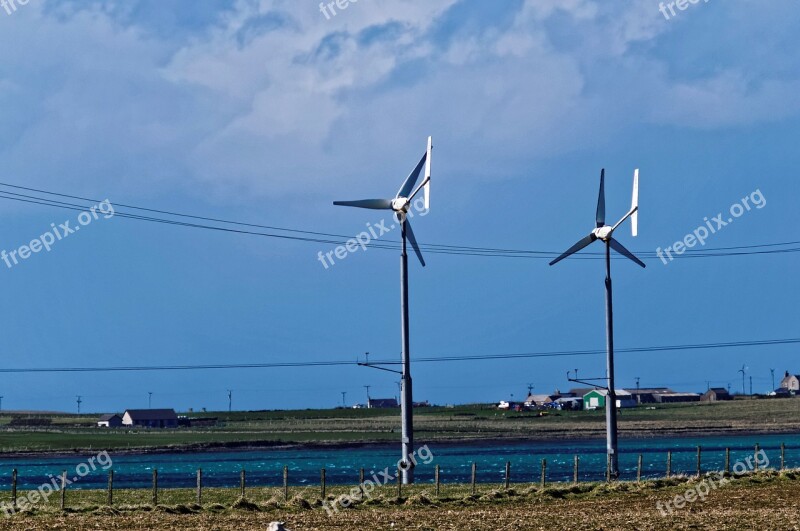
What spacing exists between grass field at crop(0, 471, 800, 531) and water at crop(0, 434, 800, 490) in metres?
20.8

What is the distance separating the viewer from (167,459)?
455 ft

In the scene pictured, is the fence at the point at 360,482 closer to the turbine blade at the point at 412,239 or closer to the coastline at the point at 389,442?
the turbine blade at the point at 412,239

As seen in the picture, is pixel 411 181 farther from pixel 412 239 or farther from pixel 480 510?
pixel 480 510

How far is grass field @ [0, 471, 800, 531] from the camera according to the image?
41.1m

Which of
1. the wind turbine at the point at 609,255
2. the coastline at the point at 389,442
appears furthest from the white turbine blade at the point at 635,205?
the coastline at the point at 389,442

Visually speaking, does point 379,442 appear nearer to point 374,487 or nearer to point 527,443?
point 527,443

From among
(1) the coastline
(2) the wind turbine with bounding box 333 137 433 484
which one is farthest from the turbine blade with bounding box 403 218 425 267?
(1) the coastline

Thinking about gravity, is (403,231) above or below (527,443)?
above

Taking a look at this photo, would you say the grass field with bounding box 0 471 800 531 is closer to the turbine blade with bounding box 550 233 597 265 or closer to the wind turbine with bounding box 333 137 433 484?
the wind turbine with bounding box 333 137 433 484

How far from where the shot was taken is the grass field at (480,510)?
1617 inches

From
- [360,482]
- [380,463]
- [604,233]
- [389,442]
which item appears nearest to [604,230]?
[604,233]

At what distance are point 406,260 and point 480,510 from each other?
20706 mm

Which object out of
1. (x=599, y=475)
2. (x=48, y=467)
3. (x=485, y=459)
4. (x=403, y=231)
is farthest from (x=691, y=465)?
(x=48, y=467)

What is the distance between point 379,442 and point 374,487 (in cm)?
10564
